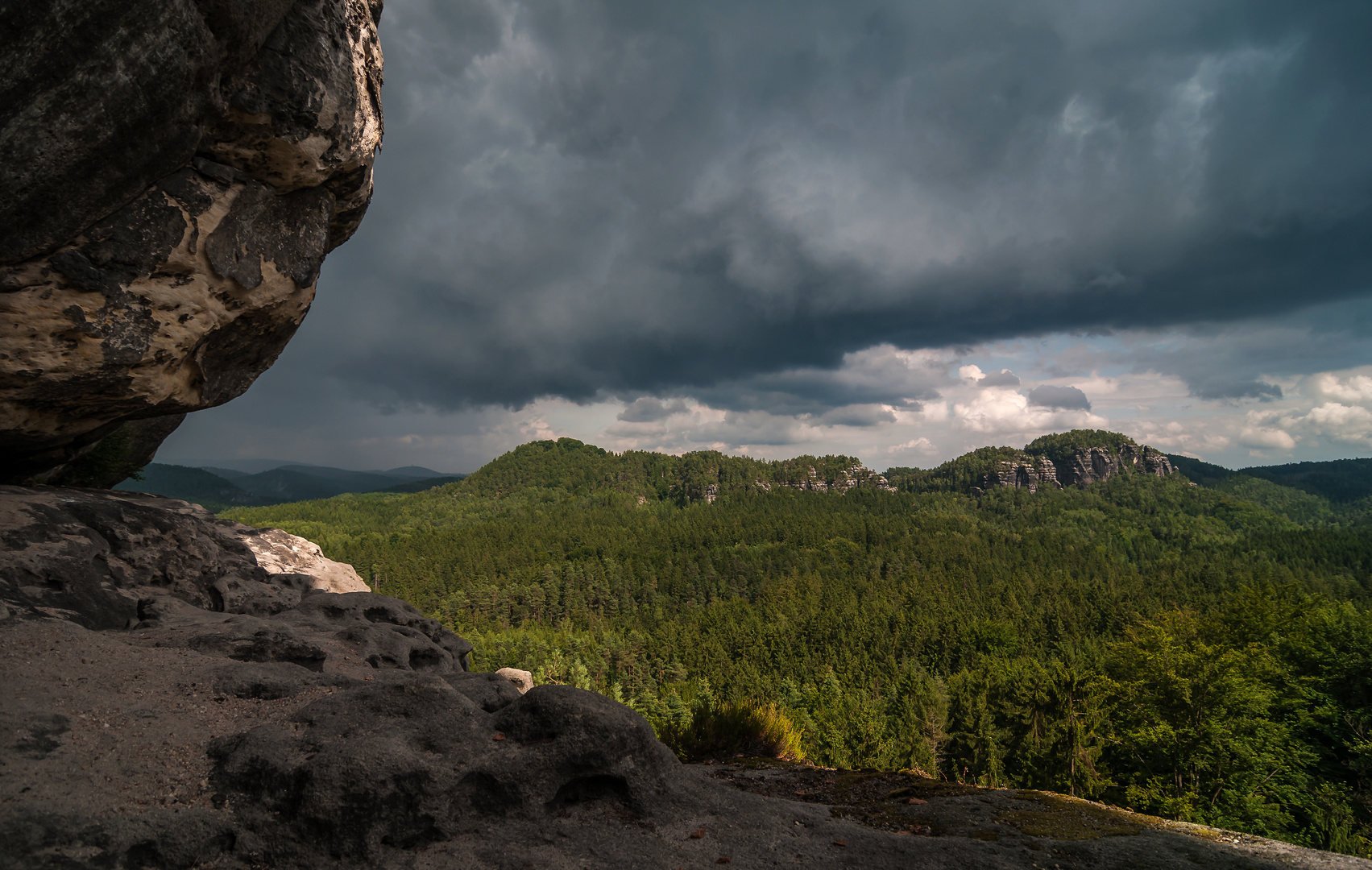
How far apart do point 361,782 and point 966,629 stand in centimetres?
8497

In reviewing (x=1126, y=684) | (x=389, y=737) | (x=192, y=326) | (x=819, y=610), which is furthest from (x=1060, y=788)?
(x=819, y=610)

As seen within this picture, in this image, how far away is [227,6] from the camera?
759cm

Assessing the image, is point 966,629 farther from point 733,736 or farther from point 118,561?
point 118,561

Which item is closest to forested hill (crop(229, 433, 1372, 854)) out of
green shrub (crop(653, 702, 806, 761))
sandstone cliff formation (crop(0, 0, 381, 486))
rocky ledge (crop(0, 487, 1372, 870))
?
green shrub (crop(653, 702, 806, 761))

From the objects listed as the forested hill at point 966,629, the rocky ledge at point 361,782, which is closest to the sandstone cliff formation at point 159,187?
the rocky ledge at point 361,782

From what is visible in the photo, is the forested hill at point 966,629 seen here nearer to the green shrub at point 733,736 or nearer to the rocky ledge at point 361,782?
the green shrub at point 733,736

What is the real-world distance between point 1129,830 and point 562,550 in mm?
132985

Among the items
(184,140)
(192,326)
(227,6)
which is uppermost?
(227,6)

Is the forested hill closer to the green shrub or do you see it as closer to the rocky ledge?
the green shrub

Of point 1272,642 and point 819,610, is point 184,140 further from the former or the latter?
point 819,610

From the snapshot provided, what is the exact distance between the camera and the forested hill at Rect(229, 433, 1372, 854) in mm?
23875

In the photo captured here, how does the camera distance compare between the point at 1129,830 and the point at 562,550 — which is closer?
the point at 1129,830

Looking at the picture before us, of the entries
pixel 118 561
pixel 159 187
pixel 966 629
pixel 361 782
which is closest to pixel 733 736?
pixel 361 782

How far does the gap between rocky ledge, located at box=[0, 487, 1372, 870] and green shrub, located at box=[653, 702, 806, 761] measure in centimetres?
315
